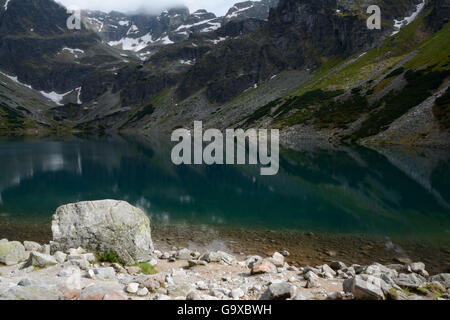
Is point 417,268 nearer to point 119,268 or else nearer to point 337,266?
point 337,266

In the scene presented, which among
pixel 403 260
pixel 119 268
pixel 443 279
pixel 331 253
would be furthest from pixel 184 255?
pixel 403 260

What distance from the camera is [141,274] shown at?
1277cm

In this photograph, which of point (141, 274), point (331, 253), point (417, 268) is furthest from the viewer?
point (331, 253)

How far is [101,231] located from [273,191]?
3307cm

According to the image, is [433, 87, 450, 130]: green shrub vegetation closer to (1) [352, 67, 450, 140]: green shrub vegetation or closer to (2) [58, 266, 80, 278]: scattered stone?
(1) [352, 67, 450, 140]: green shrub vegetation

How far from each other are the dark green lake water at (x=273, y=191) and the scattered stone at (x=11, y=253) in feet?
49.2

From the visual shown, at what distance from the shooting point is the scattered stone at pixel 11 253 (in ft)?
51.0

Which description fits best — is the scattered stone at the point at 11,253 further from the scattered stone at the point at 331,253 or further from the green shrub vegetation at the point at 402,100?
the green shrub vegetation at the point at 402,100

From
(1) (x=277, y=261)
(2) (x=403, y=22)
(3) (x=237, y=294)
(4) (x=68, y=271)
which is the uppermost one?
(2) (x=403, y=22)

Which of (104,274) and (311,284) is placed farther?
(311,284)

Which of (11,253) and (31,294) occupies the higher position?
(31,294)

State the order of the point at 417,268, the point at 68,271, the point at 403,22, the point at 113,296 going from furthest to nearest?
the point at 403,22
the point at 417,268
the point at 68,271
the point at 113,296

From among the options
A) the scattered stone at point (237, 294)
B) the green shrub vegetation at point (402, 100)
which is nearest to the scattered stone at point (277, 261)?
the scattered stone at point (237, 294)
